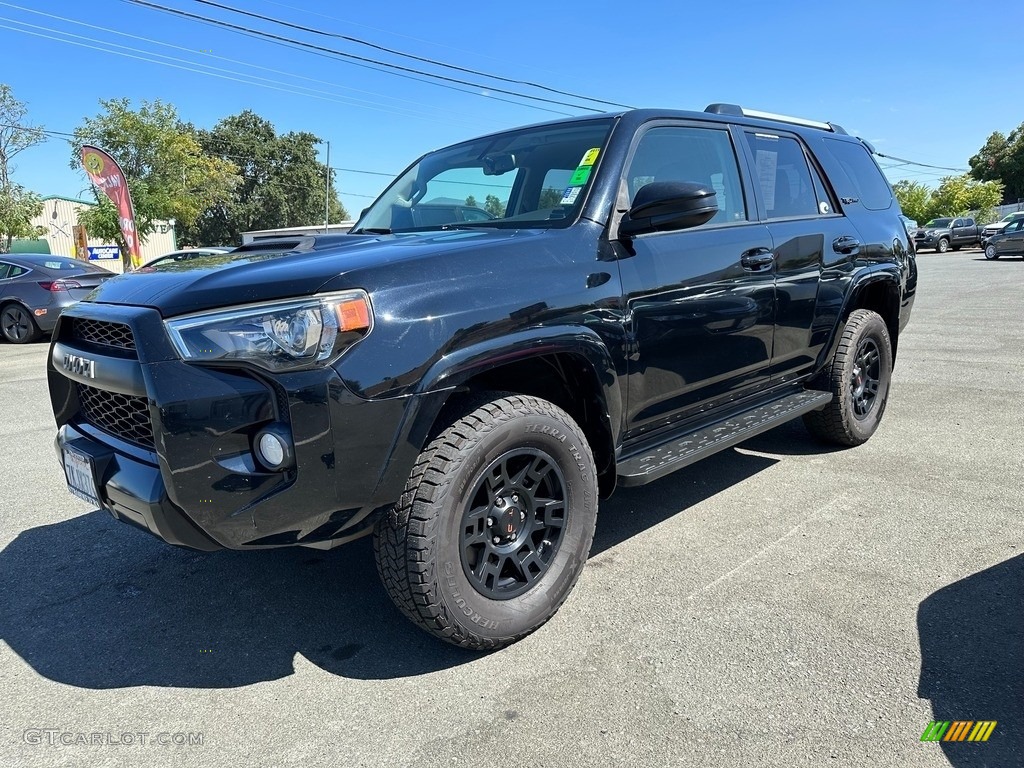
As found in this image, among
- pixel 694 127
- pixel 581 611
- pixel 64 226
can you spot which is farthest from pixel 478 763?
pixel 64 226

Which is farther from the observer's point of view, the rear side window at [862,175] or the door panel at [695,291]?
the rear side window at [862,175]

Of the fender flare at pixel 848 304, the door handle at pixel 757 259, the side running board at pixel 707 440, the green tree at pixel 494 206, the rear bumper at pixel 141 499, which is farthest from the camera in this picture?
the fender flare at pixel 848 304

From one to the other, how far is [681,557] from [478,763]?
154cm

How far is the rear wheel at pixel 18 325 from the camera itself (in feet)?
37.4

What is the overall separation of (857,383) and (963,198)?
55.1 m

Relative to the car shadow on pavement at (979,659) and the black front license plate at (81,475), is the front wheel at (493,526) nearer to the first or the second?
the black front license plate at (81,475)

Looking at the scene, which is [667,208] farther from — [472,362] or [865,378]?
[865,378]

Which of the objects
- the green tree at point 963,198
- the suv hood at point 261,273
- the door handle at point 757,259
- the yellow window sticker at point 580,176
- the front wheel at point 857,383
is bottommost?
the front wheel at point 857,383

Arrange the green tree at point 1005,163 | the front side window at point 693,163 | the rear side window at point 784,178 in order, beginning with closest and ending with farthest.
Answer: the front side window at point 693,163, the rear side window at point 784,178, the green tree at point 1005,163

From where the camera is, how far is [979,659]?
7.97ft

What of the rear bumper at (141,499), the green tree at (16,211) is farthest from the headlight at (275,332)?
the green tree at (16,211)

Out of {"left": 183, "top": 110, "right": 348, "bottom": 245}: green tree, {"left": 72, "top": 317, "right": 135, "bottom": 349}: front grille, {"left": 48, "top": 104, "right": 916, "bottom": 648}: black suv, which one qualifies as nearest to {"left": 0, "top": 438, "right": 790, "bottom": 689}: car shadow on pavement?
{"left": 48, "top": 104, "right": 916, "bottom": 648}: black suv

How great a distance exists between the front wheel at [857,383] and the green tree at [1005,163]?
67290 mm

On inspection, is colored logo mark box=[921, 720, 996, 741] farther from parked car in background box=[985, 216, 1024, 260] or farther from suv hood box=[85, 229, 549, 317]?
parked car in background box=[985, 216, 1024, 260]
